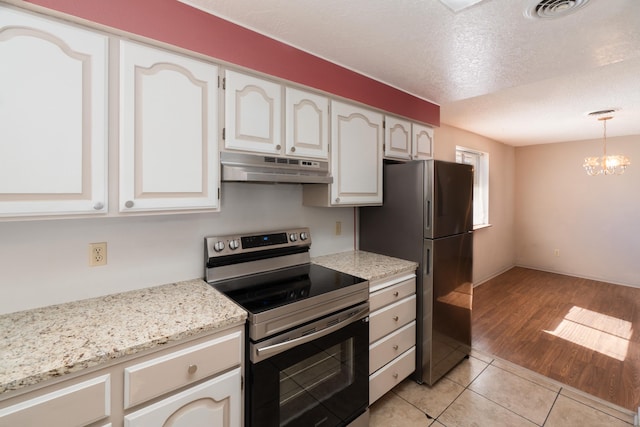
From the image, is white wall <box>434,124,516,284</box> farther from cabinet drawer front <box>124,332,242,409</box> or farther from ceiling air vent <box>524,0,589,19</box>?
cabinet drawer front <box>124,332,242,409</box>

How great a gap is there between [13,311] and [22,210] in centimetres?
52

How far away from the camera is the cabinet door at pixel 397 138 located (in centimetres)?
236

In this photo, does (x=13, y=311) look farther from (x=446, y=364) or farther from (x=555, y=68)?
(x=555, y=68)

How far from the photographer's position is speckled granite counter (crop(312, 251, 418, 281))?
193 cm

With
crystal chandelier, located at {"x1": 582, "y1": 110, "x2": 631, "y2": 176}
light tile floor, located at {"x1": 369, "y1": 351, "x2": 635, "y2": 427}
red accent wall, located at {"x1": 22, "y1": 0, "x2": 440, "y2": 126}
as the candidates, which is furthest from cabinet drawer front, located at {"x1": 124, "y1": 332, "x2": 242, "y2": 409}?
crystal chandelier, located at {"x1": 582, "y1": 110, "x2": 631, "y2": 176}

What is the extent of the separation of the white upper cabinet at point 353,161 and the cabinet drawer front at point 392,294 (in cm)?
62

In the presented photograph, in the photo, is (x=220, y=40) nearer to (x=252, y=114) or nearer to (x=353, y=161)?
(x=252, y=114)

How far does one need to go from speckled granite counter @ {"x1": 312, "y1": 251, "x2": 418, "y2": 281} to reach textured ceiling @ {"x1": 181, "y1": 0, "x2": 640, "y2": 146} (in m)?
1.35

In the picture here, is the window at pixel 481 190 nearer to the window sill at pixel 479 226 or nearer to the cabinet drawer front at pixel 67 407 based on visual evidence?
the window sill at pixel 479 226

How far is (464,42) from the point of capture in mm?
1677

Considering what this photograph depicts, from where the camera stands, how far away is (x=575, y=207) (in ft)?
16.4

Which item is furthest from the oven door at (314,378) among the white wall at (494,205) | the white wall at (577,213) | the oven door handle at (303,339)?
the white wall at (577,213)

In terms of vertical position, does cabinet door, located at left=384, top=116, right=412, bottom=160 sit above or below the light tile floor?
above

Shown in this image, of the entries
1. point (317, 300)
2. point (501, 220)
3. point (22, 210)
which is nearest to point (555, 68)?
point (317, 300)
